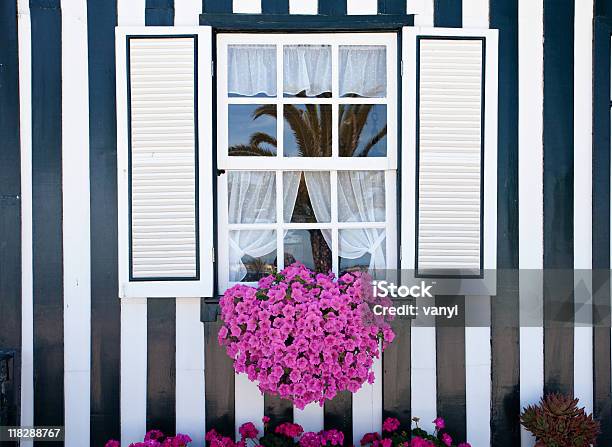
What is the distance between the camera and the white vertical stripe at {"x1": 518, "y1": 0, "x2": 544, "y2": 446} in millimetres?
3168

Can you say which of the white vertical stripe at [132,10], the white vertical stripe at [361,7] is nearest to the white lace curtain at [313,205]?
the white vertical stripe at [361,7]

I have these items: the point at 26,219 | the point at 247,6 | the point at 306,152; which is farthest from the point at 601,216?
the point at 26,219

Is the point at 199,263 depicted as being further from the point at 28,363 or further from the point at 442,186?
the point at 442,186

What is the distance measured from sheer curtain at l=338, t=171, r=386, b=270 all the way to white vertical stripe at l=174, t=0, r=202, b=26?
108cm

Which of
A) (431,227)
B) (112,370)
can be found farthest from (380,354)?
(112,370)

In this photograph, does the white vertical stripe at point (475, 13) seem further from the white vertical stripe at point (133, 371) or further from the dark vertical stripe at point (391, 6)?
the white vertical stripe at point (133, 371)

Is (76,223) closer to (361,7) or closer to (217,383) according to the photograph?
(217,383)

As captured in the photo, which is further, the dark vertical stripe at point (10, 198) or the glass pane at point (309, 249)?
the glass pane at point (309, 249)

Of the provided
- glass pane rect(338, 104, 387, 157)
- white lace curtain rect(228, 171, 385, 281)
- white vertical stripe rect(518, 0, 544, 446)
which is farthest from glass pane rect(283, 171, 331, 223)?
white vertical stripe rect(518, 0, 544, 446)

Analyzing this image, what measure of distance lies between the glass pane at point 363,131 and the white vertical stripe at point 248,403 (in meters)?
1.29

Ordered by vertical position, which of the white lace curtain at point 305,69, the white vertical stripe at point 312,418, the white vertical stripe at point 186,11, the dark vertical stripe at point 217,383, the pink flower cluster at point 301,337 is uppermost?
the white vertical stripe at point 186,11

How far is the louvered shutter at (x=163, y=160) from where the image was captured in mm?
3039

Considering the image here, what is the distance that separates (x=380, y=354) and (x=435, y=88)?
138cm

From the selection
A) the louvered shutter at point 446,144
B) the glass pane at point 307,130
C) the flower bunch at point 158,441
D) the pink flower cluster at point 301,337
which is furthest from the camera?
the glass pane at point 307,130
